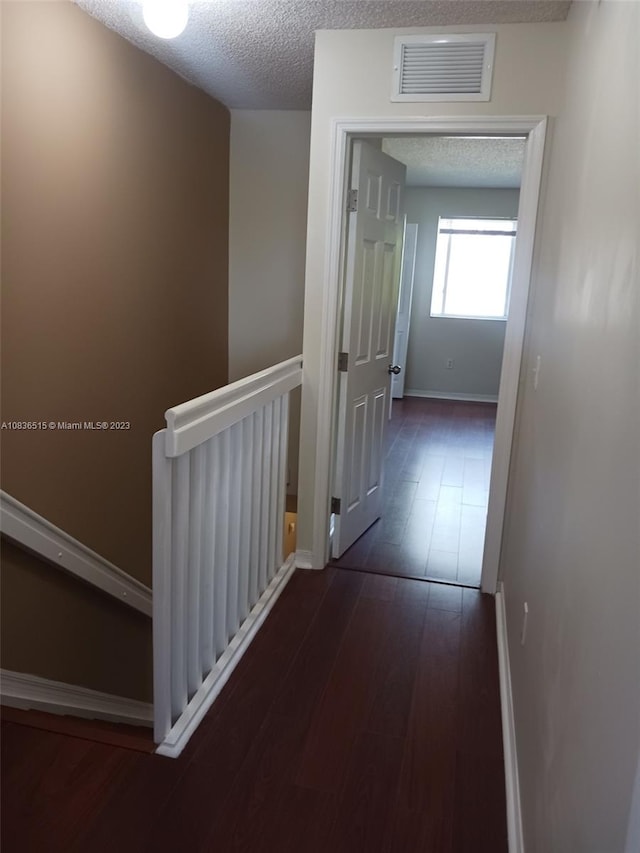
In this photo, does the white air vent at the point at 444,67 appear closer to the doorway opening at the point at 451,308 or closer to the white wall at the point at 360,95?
the white wall at the point at 360,95

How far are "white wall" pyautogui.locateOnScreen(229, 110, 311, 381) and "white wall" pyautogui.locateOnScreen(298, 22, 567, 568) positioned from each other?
132cm

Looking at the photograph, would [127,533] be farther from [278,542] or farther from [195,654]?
[195,654]

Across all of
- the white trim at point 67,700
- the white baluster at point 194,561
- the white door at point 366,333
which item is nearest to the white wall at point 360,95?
the white door at point 366,333

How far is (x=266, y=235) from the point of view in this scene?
4.14 m

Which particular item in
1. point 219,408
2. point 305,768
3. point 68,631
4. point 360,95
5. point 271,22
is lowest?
point 68,631

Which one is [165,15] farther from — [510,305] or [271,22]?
[510,305]

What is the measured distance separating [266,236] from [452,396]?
4278 millimetres

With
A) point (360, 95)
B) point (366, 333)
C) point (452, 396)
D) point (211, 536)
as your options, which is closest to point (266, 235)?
point (366, 333)

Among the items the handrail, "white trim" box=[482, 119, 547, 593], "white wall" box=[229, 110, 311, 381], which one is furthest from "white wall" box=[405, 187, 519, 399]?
the handrail

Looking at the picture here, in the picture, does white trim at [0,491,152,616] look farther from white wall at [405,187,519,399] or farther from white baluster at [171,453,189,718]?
white wall at [405,187,519,399]

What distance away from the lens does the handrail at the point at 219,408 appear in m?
1.70

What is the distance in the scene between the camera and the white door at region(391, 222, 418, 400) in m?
7.36

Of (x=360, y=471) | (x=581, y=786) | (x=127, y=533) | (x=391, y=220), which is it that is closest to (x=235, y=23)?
(x=391, y=220)

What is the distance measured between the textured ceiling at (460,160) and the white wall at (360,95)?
6.10ft
